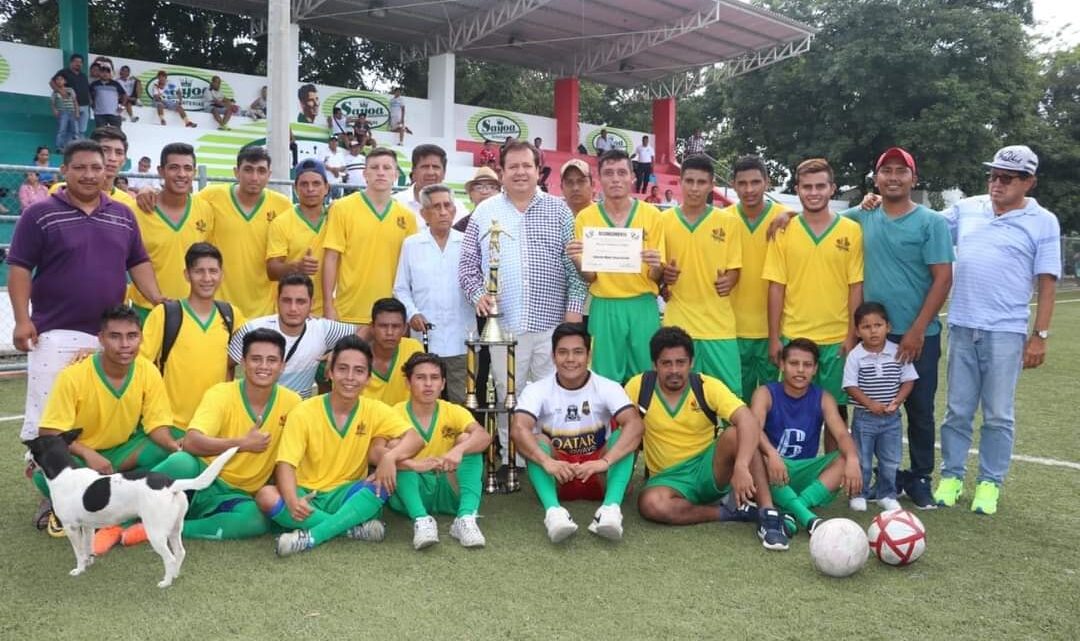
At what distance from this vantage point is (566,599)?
3.49 metres

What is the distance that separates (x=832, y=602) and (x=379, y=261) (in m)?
3.23

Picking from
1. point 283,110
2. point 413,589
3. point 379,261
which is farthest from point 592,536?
point 283,110

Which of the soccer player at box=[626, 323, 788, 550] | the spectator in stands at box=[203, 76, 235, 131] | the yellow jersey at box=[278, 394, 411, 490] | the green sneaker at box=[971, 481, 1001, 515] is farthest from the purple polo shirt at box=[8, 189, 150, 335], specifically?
the spectator in stands at box=[203, 76, 235, 131]

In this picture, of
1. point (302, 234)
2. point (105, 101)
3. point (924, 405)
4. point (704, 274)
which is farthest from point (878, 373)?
point (105, 101)

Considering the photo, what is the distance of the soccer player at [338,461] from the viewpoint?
13.5 ft

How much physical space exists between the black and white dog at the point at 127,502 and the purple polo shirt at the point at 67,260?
106cm

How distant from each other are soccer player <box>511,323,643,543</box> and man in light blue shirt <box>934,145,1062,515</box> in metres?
1.90

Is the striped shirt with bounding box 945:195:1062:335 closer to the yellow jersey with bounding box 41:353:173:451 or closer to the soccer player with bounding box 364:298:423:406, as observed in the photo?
the soccer player with bounding box 364:298:423:406

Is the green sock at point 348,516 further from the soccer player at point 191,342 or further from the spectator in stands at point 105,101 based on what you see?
the spectator in stands at point 105,101

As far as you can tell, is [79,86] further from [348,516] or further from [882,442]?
[882,442]

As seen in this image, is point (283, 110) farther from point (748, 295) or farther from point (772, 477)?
point (772, 477)

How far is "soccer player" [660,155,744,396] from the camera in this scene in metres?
5.02

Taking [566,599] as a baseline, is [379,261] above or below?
above

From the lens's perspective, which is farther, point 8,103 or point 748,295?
point 8,103
